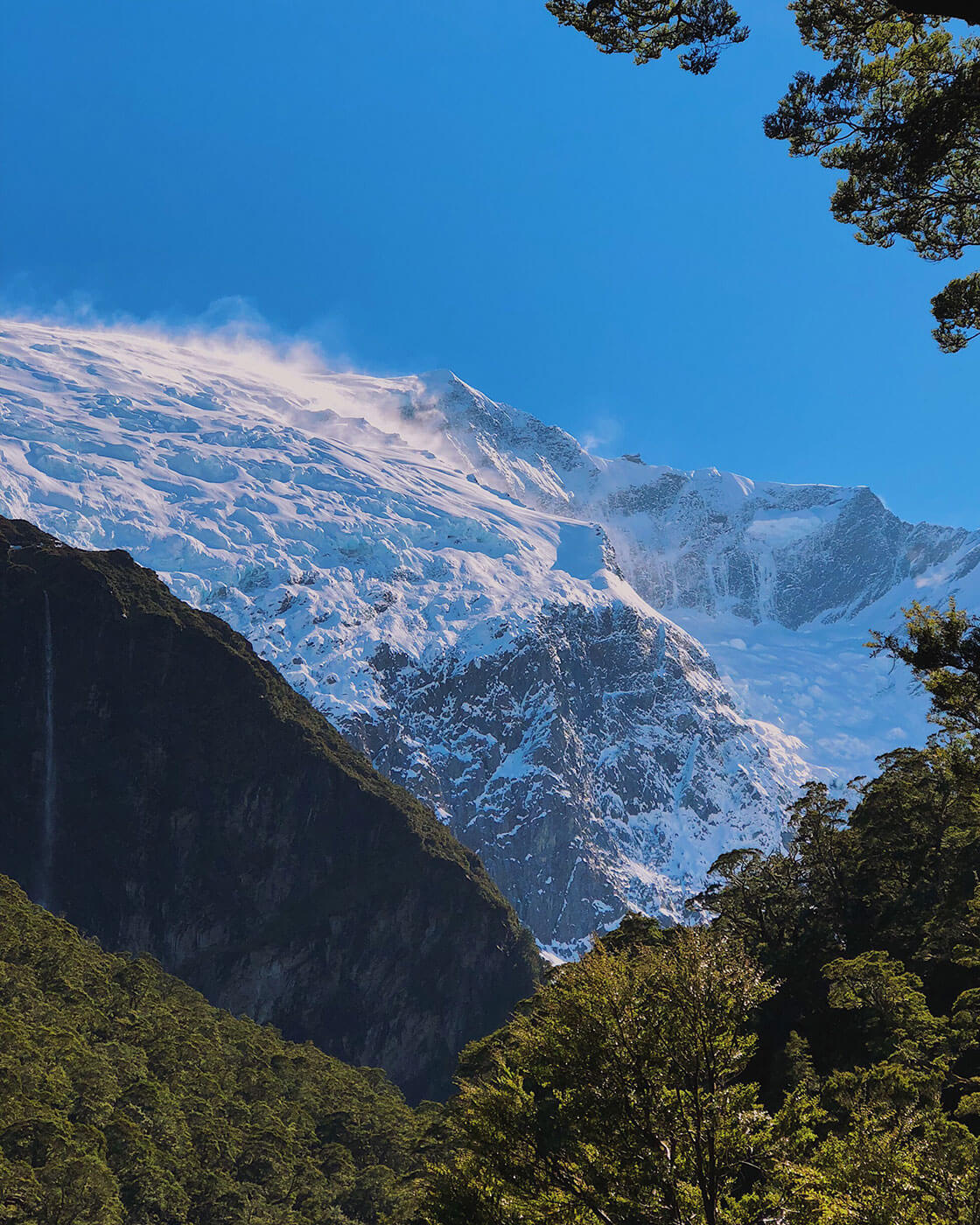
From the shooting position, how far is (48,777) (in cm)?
18550

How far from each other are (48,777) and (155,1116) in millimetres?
135476

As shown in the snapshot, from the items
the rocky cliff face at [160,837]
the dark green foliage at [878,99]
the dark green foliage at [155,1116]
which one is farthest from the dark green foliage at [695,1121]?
the rocky cliff face at [160,837]

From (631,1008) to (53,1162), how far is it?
41662 mm

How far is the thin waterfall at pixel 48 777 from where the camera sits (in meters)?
178

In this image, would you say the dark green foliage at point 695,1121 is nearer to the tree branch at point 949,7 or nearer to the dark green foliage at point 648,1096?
the dark green foliage at point 648,1096

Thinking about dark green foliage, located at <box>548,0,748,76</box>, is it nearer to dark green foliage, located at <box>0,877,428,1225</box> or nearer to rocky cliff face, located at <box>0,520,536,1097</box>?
dark green foliage, located at <box>0,877,428,1225</box>

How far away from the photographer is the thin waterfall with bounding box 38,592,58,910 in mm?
178375

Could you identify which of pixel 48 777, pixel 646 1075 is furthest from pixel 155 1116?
pixel 48 777

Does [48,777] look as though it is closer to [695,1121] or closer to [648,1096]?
[648,1096]

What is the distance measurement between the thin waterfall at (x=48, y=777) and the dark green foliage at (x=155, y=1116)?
254ft

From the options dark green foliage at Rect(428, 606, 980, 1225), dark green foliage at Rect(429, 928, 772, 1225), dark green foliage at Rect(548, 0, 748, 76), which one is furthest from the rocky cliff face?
dark green foliage at Rect(548, 0, 748, 76)

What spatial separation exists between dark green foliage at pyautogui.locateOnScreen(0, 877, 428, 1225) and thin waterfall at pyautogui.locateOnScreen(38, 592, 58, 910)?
77.5m

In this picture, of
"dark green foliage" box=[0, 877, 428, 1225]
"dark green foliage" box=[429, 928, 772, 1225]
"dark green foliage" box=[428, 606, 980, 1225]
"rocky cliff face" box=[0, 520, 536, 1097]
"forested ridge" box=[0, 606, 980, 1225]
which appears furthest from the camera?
"rocky cliff face" box=[0, 520, 536, 1097]

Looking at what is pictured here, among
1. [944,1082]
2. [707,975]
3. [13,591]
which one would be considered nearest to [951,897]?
[944,1082]
